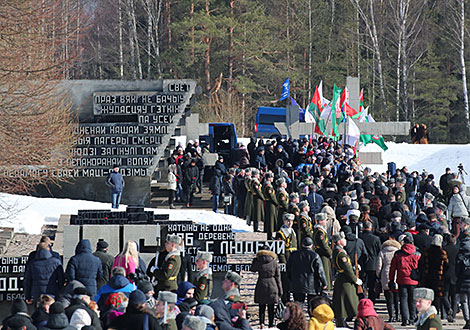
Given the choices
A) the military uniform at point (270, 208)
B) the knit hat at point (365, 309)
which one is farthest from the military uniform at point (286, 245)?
the knit hat at point (365, 309)

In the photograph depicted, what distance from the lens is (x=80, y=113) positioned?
28.7m

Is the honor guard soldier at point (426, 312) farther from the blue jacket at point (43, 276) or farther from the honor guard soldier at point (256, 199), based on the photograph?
the honor guard soldier at point (256, 199)

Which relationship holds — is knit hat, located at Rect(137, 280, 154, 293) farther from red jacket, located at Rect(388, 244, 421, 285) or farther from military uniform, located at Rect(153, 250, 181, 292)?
red jacket, located at Rect(388, 244, 421, 285)

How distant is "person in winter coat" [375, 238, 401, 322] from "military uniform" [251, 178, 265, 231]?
7.77 metres

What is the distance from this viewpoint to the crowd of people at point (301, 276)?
9508mm

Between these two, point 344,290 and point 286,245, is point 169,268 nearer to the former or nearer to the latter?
point 344,290

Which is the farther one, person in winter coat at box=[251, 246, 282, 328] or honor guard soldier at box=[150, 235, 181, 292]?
person in winter coat at box=[251, 246, 282, 328]

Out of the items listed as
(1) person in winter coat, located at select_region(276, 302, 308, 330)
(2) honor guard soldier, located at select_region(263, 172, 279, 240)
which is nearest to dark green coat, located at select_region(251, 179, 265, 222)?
(2) honor guard soldier, located at select_region(263, 172, 279, 240)

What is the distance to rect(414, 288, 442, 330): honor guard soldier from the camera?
9.52 m

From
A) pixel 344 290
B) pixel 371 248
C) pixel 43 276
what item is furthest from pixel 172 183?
pixel 344 290

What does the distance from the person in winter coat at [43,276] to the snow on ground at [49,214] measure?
9.73 meters

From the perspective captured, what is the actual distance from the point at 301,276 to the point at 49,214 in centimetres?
1248

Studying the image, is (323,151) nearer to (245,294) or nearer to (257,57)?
(245,294)

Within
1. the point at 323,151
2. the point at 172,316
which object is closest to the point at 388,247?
the point at 172,316
